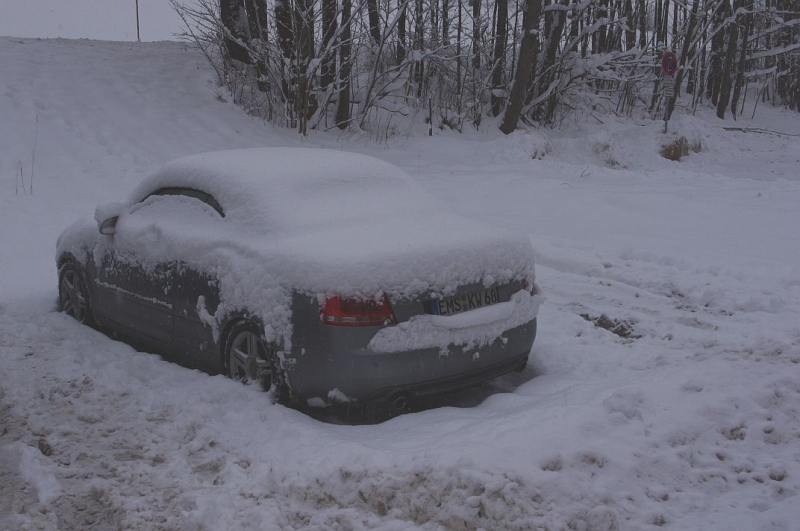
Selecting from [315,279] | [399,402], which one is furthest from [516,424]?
[315,279]

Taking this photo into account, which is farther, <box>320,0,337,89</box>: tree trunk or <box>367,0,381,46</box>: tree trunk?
<box>367,0,381,46</box>: tree trunk

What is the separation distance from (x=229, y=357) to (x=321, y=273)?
1076mm

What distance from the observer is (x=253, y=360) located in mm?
4383

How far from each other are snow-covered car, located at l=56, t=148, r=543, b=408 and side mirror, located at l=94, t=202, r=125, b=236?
11mm

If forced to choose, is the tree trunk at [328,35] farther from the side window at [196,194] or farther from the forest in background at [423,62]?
the side window at [196,194]

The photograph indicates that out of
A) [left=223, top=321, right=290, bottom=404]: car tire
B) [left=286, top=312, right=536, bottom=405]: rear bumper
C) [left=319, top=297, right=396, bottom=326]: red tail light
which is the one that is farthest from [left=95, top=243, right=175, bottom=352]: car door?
→ [left=319, top=297, right=396, bottom=326]: red tail light

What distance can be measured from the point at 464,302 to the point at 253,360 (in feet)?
4.35

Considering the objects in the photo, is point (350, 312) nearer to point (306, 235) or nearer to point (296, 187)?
point (306, 235)

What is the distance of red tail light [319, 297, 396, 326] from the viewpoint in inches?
151

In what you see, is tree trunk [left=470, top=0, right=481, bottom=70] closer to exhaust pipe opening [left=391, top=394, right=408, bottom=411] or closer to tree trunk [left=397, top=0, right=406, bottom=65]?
tree trunk [left=397, top=0, right=406, bottom=65]

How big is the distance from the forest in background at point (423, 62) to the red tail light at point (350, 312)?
12943 mm

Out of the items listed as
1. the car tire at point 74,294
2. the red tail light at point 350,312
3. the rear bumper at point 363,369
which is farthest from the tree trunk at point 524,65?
the red tail light at point 350,312

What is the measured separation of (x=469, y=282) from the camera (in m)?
4.19

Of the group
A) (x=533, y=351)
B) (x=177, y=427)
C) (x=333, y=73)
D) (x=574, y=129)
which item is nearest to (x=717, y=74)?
(x=574, y=129)
